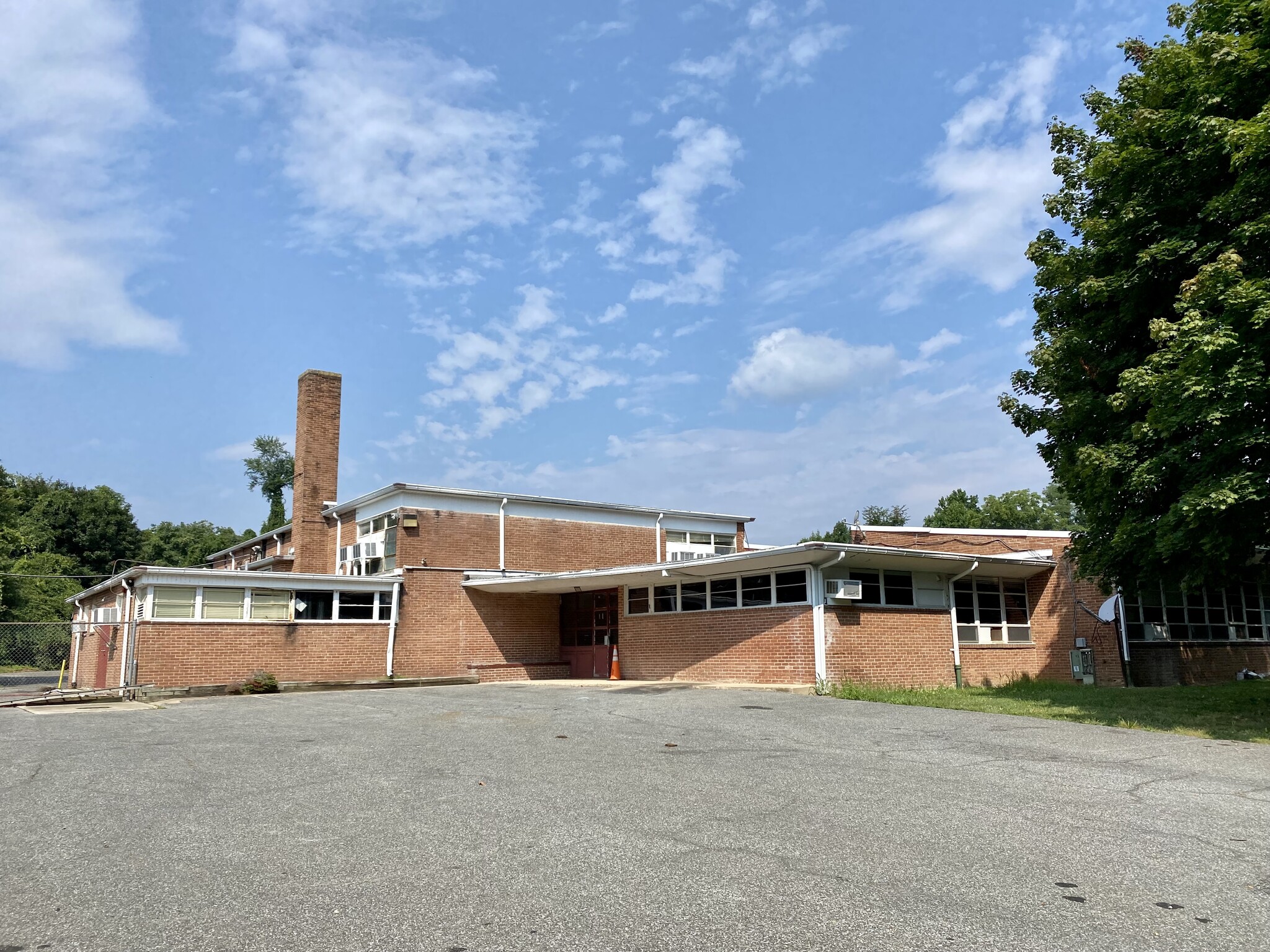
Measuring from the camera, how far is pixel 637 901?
4859 millimetres

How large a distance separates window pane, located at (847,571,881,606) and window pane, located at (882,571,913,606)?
0.79 ft

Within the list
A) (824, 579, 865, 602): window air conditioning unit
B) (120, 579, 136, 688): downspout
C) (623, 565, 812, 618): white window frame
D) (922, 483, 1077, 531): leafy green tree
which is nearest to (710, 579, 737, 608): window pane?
(623, 565, 812, 618): white window frame

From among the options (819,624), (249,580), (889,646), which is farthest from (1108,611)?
→ (249,580)

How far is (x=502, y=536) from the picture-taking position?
90.7 feet

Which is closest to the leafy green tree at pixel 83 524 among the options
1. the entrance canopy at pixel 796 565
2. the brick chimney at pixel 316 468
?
the brick chimney at pixel 316 468

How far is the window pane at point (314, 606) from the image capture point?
2389cm

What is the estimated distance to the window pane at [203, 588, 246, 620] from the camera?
22.4 metres

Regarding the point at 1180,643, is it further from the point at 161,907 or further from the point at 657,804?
the point at 161,907

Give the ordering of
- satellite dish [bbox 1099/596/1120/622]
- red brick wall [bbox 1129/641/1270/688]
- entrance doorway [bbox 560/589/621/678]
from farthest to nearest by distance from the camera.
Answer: entrance doorway [bbox 560/589/621/678] → red brick wall [bbox 1129/641/1270/688] → satellite dish [bbox 1099/596/1120/622]

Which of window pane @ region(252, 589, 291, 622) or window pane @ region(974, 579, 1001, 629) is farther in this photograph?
window pane @ region(252, 589, 291, 622)

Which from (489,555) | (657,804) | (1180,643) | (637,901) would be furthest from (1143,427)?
(489,555)

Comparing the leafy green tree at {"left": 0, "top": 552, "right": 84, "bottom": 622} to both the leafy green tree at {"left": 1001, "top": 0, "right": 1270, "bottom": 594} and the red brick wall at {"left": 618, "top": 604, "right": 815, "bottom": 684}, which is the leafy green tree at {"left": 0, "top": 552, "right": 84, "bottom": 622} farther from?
the leafy green tree at {"left": 1001, "top": 0, "right": 1270, "bottom": 594}

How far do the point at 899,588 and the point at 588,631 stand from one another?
9661 millimetres

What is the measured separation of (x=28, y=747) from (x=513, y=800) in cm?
761
